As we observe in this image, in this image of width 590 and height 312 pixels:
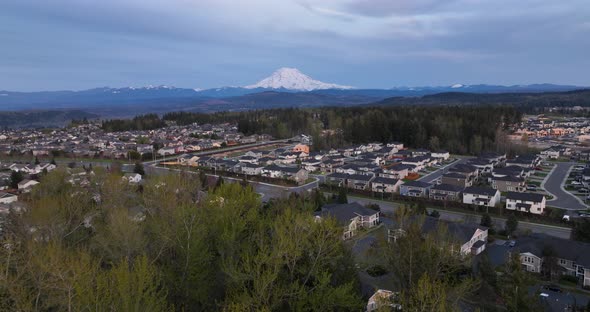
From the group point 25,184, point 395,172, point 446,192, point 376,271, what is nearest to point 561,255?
point 376,271

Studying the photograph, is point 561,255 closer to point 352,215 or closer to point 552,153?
point 352,215

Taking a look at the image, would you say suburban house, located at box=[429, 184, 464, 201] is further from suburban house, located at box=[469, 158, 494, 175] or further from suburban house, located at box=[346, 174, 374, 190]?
suburban house, located at box=[469, 158, 494, 175]

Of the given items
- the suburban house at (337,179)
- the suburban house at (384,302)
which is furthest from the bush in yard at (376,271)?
the suburban house at (337,179)

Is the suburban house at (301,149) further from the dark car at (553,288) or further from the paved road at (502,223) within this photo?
the dark car at (553,288)

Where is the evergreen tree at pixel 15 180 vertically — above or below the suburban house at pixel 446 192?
above

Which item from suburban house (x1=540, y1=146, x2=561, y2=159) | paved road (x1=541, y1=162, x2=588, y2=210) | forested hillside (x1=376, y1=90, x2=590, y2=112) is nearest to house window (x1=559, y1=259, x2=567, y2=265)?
paved road (x1=541, y1=162, x2=588, y2=210)
